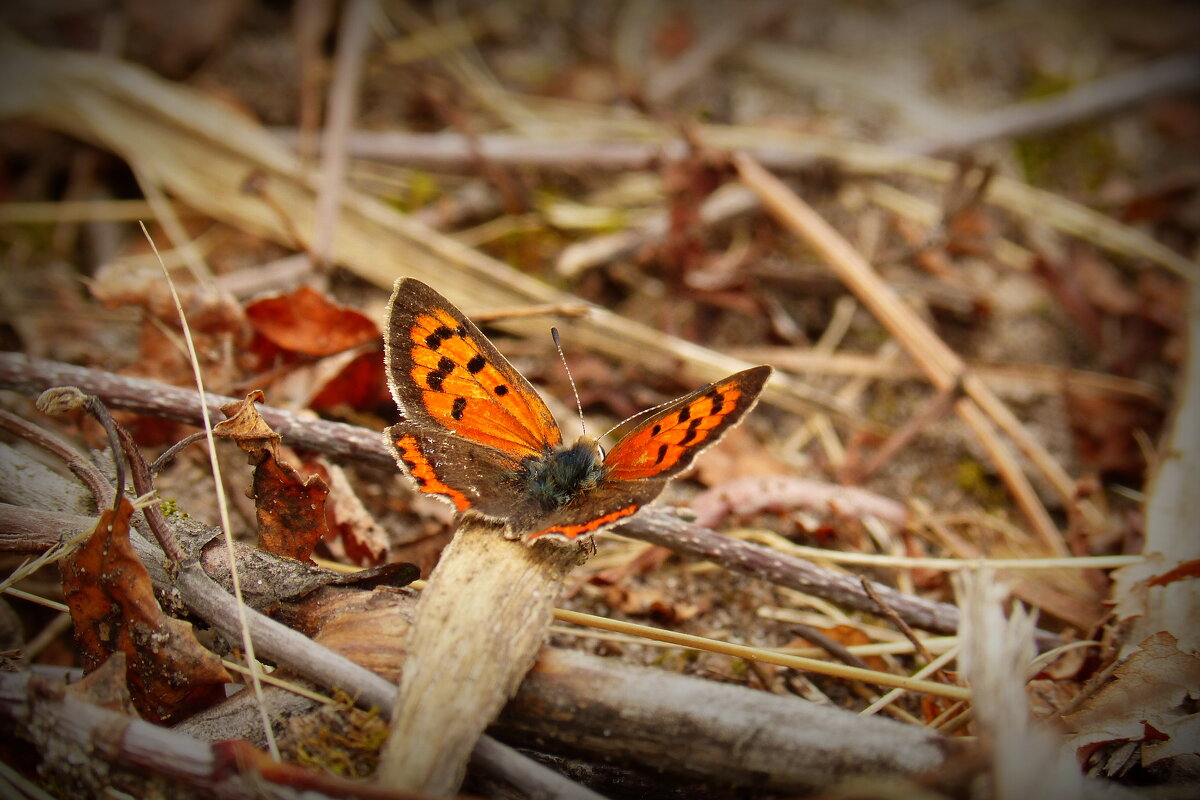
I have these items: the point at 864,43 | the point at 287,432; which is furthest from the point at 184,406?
the point at 864,43

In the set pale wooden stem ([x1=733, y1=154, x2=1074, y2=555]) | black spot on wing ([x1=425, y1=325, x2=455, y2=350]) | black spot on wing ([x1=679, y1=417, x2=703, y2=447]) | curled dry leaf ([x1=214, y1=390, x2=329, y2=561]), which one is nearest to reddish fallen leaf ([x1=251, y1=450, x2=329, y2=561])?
curled dry leaf ([x1=214, y1=390, x2=329, y2=561])

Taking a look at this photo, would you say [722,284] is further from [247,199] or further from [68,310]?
[68,310]

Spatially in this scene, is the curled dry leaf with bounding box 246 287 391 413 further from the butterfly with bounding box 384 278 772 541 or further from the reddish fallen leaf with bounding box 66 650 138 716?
the reddish fallen leaf with bounding box 66 650 138 716

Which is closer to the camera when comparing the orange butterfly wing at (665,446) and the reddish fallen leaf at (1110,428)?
the orange butterfly wing at (665,446)

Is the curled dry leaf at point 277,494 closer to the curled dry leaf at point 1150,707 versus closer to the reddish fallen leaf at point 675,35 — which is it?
the curled dry leaf at point 1150,707

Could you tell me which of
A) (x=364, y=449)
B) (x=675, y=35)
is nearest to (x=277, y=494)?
(x=364, y=449)

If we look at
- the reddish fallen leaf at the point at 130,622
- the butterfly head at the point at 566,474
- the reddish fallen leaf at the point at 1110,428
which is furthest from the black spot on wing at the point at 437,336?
the reddish fallen leaf at the point at 1110,428
